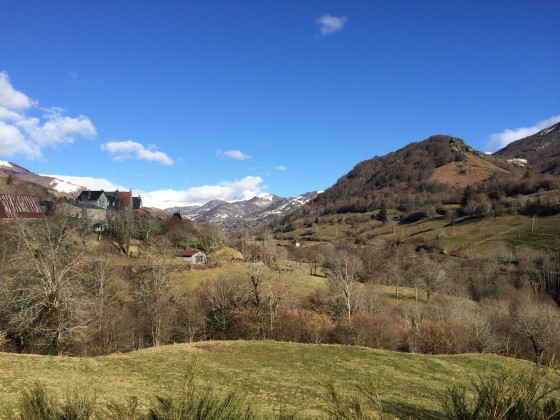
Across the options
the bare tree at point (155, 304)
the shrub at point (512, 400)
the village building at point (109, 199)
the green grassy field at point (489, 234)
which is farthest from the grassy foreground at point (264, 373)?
the green grassy field at point (489, 234)

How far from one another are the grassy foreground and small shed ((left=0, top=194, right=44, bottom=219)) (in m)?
68.1

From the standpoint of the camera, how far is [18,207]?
80500mm

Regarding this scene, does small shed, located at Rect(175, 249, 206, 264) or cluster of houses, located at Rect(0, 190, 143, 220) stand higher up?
cluster of houses, located at Rect(0, 190, 143, 220)

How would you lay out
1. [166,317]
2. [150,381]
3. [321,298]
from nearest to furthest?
[150,381] → [166,317] → [321,298]

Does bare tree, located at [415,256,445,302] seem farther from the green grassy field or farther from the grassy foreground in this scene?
the grassy foreground

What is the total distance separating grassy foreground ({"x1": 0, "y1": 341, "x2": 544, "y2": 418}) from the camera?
16.9 metres

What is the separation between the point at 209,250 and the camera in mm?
99062

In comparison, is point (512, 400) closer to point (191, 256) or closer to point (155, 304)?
point (155, 304)

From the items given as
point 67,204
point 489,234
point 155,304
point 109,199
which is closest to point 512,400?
point 155,304

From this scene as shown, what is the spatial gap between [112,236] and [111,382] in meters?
74.3

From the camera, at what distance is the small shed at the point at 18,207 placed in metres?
76.5

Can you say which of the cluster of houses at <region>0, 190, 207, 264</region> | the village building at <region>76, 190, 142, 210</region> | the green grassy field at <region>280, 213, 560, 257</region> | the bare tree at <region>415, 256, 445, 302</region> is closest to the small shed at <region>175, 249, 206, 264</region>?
the cluster of houses at <region>0, 190, 207, 264</region>

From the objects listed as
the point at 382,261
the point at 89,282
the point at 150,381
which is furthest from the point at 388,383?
the point at 382,261

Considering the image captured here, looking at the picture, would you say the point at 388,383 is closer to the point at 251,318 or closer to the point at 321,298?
the point at 251,318
